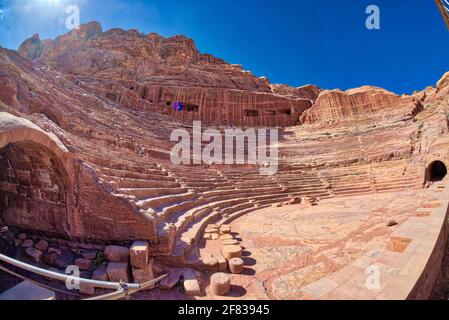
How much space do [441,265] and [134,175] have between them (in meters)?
8.41

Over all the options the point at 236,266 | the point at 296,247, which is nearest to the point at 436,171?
the point at 296,247

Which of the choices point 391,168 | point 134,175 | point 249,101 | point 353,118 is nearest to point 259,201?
point 134,175

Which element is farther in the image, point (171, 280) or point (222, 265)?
point (222, 265)

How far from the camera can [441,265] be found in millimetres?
4738

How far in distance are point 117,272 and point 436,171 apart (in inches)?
839

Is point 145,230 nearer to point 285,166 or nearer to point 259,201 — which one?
point 259,201

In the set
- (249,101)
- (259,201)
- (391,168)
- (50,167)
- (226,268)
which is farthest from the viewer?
(249,101)

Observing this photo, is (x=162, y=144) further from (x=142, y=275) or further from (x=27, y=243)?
(x=142, y=275)

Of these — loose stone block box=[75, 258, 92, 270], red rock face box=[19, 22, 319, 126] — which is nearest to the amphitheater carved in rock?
loose stone block box=[75, 258, 92, 270]

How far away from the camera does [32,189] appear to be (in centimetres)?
490

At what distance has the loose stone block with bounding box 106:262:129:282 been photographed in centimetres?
404

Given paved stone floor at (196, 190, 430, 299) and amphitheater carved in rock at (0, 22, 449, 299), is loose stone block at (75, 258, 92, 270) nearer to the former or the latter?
amphitheater carved in rock at (0, 22, 449, 299)

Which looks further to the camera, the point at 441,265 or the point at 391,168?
the point at 391,168

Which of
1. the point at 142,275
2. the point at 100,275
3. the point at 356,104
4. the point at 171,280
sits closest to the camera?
the point at 100,275
